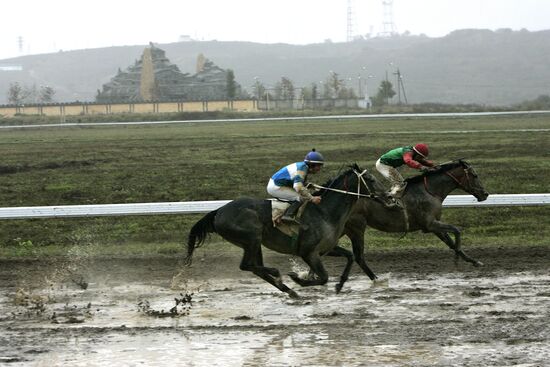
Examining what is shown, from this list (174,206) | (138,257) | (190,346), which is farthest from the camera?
(174,206)

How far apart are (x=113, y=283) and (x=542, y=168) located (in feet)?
58.0

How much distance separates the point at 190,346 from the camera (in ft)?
34.5

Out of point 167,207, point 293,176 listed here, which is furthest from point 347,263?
point 167,207

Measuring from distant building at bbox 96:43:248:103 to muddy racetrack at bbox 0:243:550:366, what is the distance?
123 meters

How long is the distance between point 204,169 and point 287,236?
19.6 meters

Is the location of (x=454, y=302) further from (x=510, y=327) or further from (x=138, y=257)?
(x=138, y=257)

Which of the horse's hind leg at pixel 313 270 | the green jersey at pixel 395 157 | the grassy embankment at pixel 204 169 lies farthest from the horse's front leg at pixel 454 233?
the horse's hind leg at pixel 313 270

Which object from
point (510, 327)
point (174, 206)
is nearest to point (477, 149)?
point (174, 206)

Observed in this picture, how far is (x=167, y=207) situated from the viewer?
60.7ft

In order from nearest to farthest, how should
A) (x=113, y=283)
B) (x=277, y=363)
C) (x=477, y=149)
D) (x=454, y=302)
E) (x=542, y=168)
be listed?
(x=277, y=363), (x=454, y=302), (x=113, y=283), (x=542, y=168), (x=477, y=149)

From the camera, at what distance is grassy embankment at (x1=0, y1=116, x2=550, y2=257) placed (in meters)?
19.1

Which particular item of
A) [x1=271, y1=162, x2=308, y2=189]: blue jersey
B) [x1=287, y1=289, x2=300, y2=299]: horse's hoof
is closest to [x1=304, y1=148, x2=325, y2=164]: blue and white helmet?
[x1=271, y1=162, x2=308, y2=189]: blue jersey

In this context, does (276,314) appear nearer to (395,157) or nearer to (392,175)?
(392,175)

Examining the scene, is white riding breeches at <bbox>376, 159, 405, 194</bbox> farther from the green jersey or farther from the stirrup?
the stirrup
